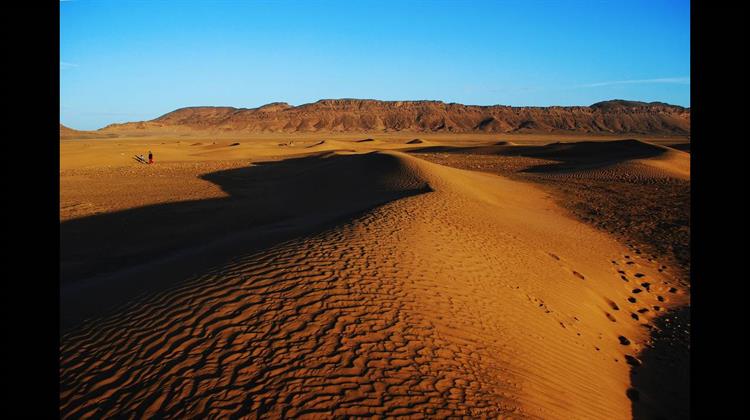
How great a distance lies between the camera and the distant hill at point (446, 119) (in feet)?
417

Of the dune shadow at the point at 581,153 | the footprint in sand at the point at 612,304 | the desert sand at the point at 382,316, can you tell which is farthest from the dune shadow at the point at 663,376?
the dune shadow at the point at 581,153

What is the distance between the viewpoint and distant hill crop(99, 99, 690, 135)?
5002 inches

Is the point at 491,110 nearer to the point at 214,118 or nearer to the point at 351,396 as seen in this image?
the point at 214,118

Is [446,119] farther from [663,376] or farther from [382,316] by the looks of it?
[382,316]

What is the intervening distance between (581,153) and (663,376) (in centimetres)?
3329

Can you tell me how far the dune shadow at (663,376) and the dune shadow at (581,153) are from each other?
2114 centimetres

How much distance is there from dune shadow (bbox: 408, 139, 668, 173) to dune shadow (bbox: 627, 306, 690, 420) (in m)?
21.1

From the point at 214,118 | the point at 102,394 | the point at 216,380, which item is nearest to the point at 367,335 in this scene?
the point at 216,380

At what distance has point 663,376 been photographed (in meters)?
5.70

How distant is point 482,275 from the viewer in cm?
724

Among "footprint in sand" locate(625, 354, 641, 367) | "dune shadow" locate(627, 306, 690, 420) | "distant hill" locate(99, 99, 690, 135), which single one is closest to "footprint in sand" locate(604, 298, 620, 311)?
"dune shadow" locate(627, 306, 690, 420)

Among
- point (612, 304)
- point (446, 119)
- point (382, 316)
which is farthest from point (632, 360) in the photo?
point (446, 119)

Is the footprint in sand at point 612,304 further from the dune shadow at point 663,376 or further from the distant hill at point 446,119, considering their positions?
the distant hill at point 446,119

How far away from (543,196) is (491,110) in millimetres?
142822
